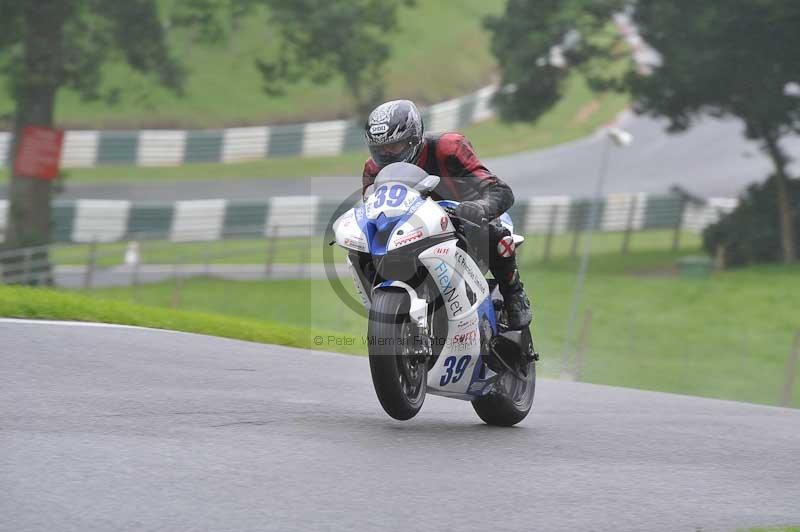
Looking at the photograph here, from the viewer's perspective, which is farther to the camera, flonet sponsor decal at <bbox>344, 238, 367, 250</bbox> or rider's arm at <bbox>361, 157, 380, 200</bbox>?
rider's arm at <bbox>361, 157, 380, 200</bbox>

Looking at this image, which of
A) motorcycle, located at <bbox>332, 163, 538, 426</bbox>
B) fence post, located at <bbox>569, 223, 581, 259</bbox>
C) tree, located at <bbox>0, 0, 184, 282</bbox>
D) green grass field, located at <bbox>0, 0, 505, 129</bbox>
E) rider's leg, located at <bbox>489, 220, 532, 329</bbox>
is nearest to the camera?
motorcycle, located at <bbox>332, 163, 538, 426</bbox>

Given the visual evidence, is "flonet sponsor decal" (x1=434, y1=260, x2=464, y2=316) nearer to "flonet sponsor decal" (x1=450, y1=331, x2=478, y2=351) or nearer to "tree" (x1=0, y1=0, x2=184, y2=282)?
Answer: "flonet sponsor decal" (x1=450, y1=331, x2=478, y2=351)

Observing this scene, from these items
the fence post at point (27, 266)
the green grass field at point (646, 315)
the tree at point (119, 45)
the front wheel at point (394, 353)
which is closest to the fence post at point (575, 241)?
the green grass field at point (646, 315)

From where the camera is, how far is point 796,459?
24.6 feet

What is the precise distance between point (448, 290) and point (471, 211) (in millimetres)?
435

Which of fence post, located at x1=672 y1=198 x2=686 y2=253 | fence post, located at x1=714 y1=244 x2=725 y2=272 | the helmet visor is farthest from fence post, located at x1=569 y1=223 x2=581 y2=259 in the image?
the helmet visor

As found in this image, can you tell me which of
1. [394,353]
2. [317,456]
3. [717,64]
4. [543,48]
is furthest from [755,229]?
[317,456]

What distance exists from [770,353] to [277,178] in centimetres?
2016

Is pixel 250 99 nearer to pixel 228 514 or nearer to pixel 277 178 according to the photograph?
pixel 277 178

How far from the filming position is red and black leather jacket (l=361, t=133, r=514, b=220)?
743cm

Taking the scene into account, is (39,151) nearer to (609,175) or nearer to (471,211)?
(471,211)

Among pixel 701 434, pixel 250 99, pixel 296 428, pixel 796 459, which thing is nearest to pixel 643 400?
pixel 701 434

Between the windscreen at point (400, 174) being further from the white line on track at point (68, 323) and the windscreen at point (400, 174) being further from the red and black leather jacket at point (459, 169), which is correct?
the white line on track at point (68, 323)

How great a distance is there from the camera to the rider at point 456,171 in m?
7.17
